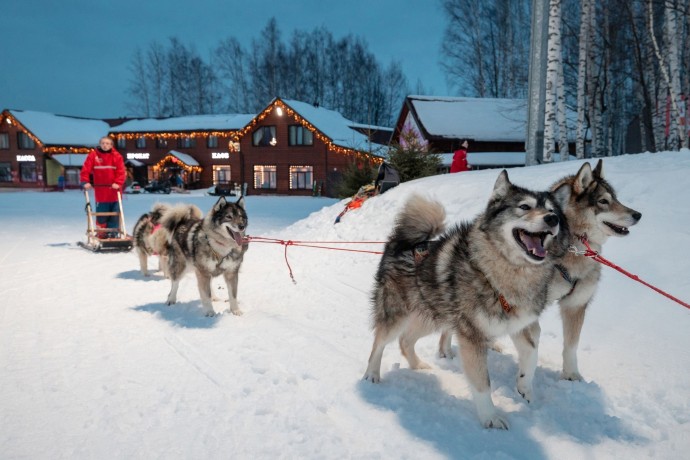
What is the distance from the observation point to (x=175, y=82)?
41.3 meters

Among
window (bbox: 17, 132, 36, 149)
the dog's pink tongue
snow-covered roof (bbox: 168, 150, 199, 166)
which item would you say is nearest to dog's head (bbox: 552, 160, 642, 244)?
the dog's pink tongue

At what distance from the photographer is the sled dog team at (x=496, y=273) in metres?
2.28

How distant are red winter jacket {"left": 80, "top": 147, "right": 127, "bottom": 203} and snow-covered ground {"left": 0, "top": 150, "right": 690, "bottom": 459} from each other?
306 cm

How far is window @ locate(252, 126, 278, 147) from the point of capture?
2967 cm

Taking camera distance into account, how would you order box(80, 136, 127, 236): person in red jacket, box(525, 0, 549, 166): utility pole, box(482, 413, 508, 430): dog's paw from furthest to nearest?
1. box(525, 0, 549, 166): utility pole
2. box(80, 136, 127, 236): person in red jacket
3. box(482, 413, 508, 430): dog's paw

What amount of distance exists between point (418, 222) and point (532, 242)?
0.76 metres

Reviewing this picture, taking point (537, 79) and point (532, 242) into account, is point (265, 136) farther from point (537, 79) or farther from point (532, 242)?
point (532, 242)

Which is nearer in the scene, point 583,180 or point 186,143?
point 583,180

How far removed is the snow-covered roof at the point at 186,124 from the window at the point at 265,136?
2.06m

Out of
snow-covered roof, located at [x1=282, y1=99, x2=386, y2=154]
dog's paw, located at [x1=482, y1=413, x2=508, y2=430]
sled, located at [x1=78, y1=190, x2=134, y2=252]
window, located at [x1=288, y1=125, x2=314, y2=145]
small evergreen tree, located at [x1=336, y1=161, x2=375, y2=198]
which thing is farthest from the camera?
window, located at [x1=288, y1=125, x2=314, y2=145]

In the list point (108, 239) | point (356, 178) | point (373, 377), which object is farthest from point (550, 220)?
point (356, 178)

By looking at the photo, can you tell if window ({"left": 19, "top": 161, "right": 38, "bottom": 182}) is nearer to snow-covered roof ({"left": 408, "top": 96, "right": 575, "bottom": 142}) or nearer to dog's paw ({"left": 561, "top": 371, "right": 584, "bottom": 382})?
snow-covered roof ({"left": 408, "top": 96, "right": 575, "bottom": 142})

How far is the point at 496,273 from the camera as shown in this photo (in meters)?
2.31

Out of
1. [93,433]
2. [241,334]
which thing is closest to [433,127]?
[241,334]
